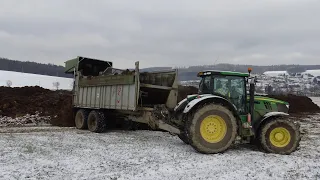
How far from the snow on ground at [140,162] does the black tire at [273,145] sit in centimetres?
27

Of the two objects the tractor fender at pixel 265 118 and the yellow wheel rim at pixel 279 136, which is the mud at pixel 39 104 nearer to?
the tractor fender at pixel 265 118

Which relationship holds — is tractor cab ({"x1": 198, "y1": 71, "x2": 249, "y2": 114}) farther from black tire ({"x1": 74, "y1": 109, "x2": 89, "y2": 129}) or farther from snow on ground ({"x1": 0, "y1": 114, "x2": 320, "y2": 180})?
black tire ({"x1": 74, "y1": 109, "x2": 89, "y2": 129})

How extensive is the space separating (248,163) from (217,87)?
236 cm

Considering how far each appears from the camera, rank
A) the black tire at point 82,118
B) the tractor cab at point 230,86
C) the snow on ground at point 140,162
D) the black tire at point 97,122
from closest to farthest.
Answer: the snow on ground at point 140,162
the tractor cab at point 230,86
the black tire at point 97,122
the black tire at point 82,118

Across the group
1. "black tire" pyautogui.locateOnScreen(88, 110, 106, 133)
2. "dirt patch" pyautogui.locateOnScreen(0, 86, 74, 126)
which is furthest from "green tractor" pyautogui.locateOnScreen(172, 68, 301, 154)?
"dirt patch" pyautogui.locateOnScreen(0, 86, 74, 126)

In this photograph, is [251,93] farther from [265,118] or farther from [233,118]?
[233,118]

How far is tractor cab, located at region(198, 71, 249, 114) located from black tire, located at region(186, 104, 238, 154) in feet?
1.98

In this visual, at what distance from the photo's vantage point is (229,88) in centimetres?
902

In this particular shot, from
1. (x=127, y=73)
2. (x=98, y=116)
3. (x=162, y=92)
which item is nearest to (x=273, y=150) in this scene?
(x=162, y=92)

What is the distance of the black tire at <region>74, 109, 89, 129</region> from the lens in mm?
14023

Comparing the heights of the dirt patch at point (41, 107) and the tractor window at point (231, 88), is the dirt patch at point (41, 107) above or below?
below

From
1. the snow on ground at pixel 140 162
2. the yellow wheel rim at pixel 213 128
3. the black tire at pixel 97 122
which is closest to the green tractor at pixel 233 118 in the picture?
the yellow wheel rim at pixel 213 128

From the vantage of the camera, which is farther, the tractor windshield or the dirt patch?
the dirt patch

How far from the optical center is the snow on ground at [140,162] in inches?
251
